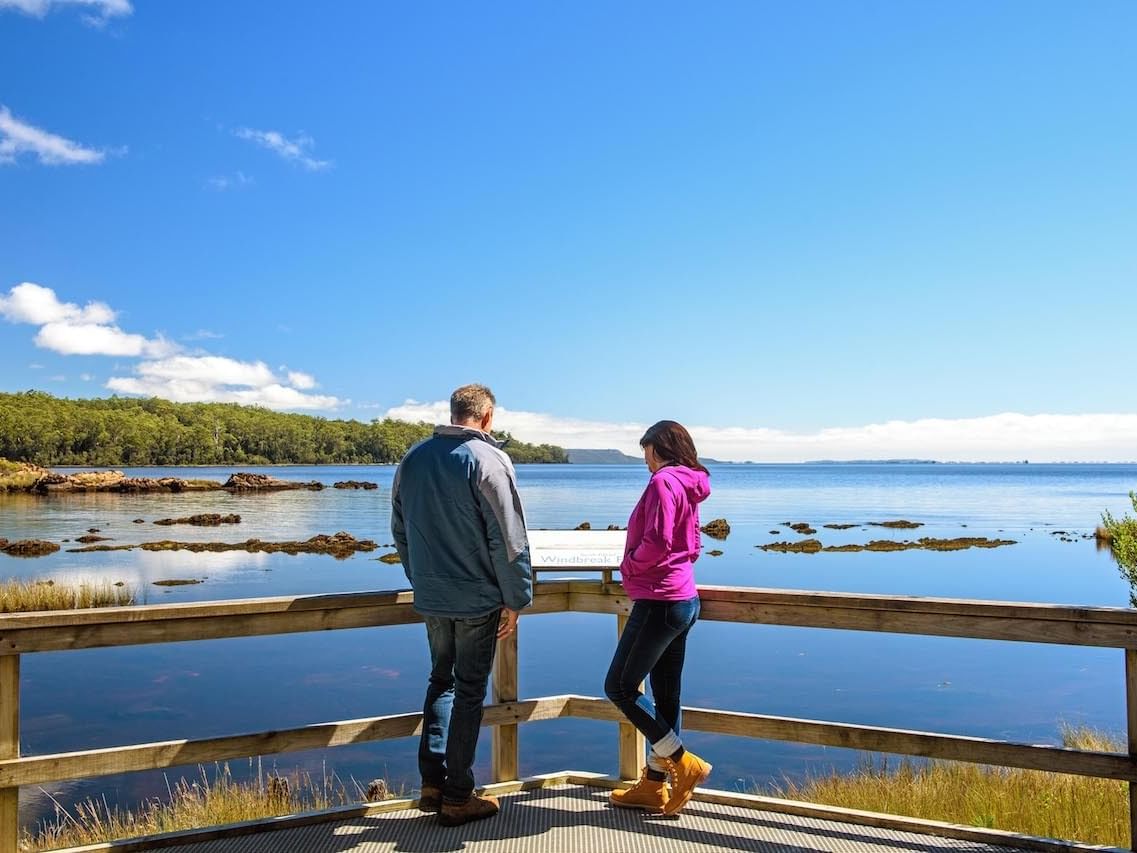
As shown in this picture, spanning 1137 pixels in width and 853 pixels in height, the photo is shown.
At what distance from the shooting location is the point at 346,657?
17.3 meters

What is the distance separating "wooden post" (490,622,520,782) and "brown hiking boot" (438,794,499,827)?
486mm

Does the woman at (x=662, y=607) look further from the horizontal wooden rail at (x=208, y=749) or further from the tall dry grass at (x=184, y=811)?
the tall dry grass at (x=184, y=811)

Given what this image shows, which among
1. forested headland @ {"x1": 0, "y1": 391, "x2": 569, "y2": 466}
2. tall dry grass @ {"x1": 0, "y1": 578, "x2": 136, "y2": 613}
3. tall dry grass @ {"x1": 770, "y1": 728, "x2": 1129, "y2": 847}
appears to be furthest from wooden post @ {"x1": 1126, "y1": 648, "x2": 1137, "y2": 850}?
forested headland @ {"x1": 0, "y1": 391, "x2": 569, "y2": 466}

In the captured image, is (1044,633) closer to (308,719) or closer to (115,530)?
(308,719)

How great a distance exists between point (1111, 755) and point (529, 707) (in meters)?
2.74

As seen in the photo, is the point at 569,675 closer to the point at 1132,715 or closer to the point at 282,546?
the point at 1132,715

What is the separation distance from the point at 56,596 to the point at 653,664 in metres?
18.8

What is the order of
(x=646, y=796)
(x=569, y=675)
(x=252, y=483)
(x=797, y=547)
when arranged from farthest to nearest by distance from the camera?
(x=252, y=483) → (x=797, y=547) → (x=569, y=675) → (x=646, y=796)

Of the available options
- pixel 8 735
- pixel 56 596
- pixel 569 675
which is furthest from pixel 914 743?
pixel 56 596

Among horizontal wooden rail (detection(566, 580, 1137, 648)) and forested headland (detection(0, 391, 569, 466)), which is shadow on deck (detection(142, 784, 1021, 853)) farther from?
forested headland (detection(0, 391, 569, 466))

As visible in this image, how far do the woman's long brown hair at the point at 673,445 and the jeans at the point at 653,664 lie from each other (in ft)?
2.21

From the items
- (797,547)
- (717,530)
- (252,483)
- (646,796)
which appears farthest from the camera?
(252,483)

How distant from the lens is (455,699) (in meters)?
4.33

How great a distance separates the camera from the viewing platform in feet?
12.7
